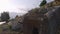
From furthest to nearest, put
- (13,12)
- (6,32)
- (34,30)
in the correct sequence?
(13,12) < (6,32) < (34,30)

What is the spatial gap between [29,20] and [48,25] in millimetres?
1010

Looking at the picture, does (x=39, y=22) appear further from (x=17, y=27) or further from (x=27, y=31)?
(x=17, y=27)

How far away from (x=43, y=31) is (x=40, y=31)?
13cm

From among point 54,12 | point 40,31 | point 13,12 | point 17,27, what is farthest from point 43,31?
point 13,12

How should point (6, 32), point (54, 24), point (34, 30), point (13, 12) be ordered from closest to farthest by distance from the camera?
point (54, 24), point (34, 30), point (6, 32), point (13, 12)

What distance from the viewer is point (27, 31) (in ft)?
26.2

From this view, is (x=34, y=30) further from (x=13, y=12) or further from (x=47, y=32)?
(x=13, y=12)

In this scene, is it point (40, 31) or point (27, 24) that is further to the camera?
point (27, 24)

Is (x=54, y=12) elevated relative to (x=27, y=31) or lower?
elevated

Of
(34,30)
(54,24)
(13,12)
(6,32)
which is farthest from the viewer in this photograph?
(13,12)

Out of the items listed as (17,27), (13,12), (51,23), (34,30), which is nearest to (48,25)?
(51,23)

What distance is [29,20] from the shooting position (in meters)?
7.82

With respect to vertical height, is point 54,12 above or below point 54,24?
above

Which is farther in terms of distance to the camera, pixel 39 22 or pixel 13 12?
pixel 13 12
